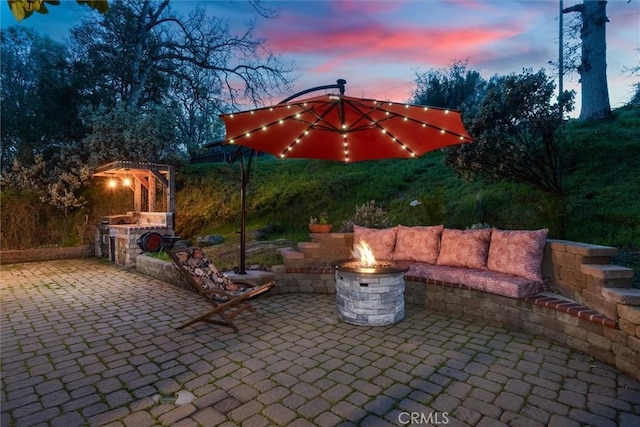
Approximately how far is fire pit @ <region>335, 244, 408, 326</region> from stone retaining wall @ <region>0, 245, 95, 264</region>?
991 cm

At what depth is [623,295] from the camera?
3.29 m

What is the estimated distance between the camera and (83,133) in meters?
13.3

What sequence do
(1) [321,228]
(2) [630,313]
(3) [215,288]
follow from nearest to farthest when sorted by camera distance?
(2) [630,313]
(3) [215,288]
(1) [321,228]

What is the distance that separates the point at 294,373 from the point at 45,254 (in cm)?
1048

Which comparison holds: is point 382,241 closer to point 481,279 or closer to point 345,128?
point 481,279

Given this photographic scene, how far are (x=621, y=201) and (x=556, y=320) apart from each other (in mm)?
4845

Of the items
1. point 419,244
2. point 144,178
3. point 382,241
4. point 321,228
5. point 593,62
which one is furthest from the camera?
point 593,62

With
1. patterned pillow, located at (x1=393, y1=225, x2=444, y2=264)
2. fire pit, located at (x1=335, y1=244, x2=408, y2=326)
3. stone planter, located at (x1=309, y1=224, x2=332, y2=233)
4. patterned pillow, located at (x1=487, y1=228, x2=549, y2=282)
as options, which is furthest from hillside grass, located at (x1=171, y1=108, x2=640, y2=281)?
fire pit, located at (x1=335, y1=244, x2=408, y2=326)

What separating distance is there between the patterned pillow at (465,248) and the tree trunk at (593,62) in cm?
1155

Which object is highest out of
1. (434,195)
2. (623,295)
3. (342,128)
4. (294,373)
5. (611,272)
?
(342,128)

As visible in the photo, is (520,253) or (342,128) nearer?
(520,253)

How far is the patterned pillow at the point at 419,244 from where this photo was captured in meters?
5.57

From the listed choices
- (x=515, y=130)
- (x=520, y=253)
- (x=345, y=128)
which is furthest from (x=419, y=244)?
(x=515, y=130)

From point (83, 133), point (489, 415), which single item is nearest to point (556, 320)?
point (489, 415)
